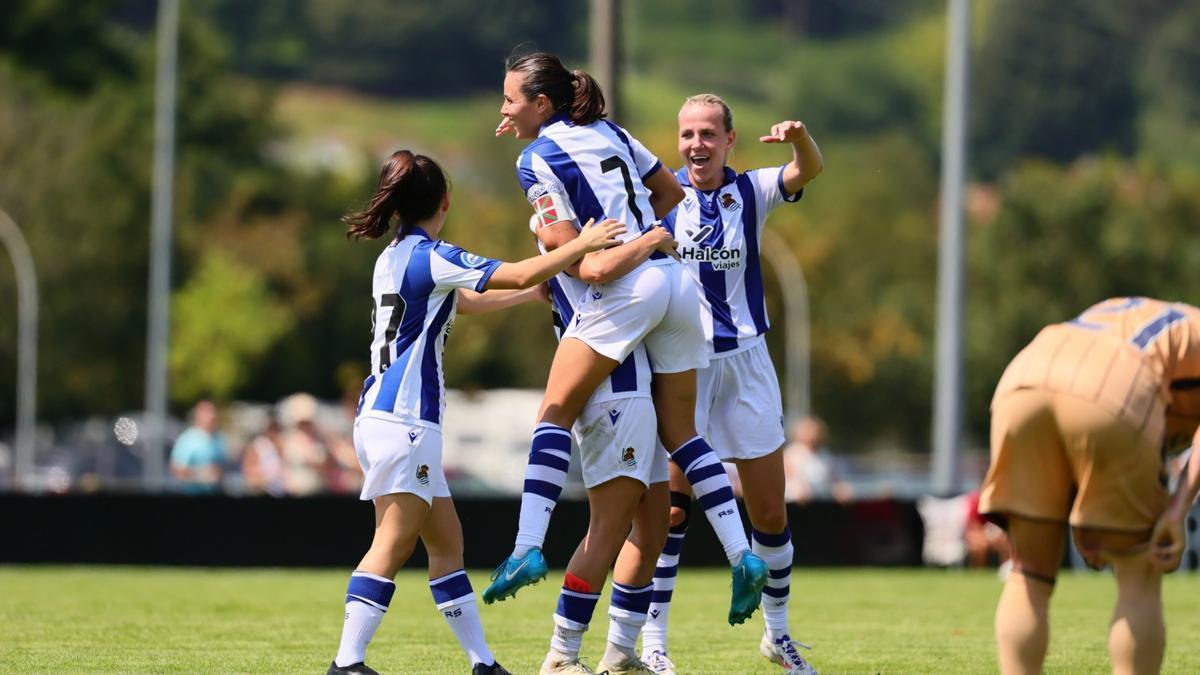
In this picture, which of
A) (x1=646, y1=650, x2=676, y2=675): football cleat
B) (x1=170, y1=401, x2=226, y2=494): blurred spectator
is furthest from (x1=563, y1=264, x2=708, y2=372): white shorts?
(x1=170, y1=401, x2=226, y2=494): blurred spectator

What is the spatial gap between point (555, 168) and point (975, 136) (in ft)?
395

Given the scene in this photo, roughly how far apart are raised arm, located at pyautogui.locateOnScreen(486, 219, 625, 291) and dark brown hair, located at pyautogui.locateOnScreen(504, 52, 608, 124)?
63 cm

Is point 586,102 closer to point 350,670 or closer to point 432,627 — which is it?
point 350,670

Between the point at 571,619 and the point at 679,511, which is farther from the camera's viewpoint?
the point at 679,511

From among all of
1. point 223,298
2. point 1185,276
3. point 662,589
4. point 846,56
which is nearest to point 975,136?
point 846,56

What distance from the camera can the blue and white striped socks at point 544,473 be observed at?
736 cm

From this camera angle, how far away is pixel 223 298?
64.0 metres

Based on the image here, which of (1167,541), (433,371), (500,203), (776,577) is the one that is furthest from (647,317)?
(500,203)

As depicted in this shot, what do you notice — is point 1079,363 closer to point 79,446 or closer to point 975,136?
point 79,446

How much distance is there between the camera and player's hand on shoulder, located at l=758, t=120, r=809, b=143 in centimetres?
796

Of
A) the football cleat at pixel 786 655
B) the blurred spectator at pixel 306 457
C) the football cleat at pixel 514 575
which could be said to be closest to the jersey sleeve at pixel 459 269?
the football cleat at pixel 514 575

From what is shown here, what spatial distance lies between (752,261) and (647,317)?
1171 millimetres

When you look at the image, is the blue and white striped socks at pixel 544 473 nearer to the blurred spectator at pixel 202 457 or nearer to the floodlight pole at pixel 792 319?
the blurred spectator at pixel 202 457

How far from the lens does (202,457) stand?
20547 millimetres
